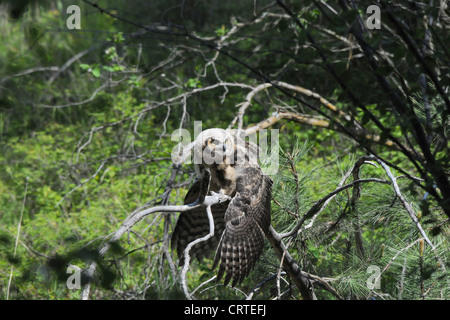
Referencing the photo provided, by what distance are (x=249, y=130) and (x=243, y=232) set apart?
1233mm

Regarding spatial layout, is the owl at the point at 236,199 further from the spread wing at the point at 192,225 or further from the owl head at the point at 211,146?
the spread wing at the point at 192,225

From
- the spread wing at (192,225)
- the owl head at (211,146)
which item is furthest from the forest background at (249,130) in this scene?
the owl head at (211,146)

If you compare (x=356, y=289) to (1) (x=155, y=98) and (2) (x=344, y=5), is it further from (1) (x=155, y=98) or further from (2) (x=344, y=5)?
(1) (x=155, y=98)

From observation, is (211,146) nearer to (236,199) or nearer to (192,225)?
(236,199)

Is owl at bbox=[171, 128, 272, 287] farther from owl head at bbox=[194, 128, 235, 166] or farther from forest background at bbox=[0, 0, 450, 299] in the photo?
forest background at bbox=[0, 0, 450, 299]

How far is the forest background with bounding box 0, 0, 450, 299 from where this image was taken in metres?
1.56

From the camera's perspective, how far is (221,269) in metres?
2.78

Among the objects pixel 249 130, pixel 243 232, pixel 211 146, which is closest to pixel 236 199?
pixel 243 232

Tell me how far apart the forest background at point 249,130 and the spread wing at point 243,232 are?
0.41ft

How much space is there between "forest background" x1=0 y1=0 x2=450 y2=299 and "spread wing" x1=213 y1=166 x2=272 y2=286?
0.41 feet

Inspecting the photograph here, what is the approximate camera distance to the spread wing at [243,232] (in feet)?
9.32
